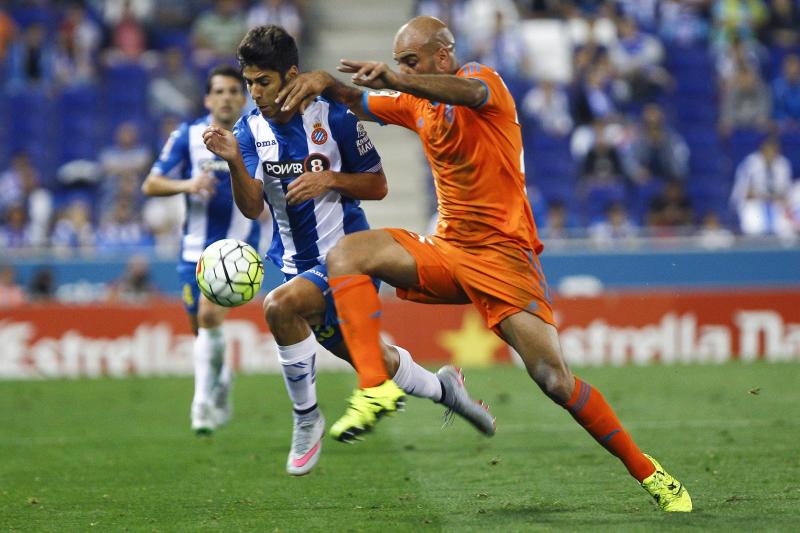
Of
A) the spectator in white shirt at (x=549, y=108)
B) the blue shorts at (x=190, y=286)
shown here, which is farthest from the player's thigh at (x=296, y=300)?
the spectator in white shirt at (x=549, y=108)

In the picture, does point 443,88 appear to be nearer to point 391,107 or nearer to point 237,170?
point 391,107

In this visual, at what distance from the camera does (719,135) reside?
1884 cm

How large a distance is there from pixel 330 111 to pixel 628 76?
40.6 ft

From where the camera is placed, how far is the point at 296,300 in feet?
22.1

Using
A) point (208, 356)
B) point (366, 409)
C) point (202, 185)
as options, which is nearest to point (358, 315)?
point (366, 409)

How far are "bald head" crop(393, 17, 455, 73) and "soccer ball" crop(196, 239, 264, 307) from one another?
150 cm

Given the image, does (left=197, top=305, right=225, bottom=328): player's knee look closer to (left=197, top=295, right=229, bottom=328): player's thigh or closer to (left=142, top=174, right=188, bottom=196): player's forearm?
(left=197, top=295, right=229, bottom=328): player's thigh

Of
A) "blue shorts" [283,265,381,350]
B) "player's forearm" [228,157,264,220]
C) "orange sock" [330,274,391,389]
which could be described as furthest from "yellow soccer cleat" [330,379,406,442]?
"player's forearm" [228,157,264,220]

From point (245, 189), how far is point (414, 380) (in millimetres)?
1473

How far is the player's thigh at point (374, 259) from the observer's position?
20.6 feet

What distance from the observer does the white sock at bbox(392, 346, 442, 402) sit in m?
7.05

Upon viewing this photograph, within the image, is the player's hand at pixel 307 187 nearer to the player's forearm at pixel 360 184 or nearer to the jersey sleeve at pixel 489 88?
the player's forearm at pixel 360 184

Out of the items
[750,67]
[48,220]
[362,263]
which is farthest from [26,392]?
[750,67]

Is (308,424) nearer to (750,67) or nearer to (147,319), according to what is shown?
(147,319)
